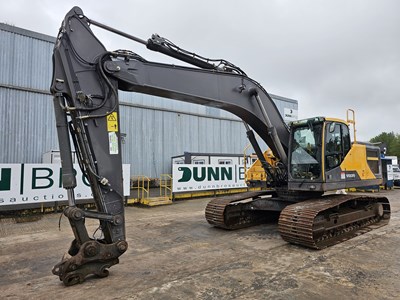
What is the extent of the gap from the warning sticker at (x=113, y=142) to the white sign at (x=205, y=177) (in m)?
8.49

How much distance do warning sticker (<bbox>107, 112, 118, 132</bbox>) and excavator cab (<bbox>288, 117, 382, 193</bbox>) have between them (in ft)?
12.9

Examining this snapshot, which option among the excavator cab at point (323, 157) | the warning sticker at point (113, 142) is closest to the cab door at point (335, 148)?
the excavator cab at point (323, 157)

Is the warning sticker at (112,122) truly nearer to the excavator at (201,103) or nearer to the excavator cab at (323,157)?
the excavator at (201,103)

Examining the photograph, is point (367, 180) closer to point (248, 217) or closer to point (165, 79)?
point (248, 217)

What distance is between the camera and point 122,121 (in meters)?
19.1

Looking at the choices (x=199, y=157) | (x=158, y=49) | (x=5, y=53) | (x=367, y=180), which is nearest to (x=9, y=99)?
(x=5, y=53)

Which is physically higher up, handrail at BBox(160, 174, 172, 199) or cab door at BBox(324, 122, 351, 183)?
cab door at BBox(324, 122, 351, 183)

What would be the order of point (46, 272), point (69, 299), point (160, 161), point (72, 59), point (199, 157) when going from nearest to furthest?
point (69, 299) → point (72, 59) → point (46, 272) → point (199, 157) → point (160, 161)

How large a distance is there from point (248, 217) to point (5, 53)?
15.2 m

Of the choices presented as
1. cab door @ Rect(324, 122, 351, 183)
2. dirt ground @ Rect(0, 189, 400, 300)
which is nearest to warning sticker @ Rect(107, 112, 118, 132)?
dirt ground @ Rect(0, 189, 400, 300)

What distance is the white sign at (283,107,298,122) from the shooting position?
Result: 28547mm

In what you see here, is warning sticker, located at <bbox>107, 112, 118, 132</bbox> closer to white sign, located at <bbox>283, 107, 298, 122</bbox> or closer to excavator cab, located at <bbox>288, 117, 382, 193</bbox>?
excavator cab, located at <bbox>288, 117, 382, 193</bbox>

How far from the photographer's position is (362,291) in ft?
12.0

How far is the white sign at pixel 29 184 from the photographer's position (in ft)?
29.9
